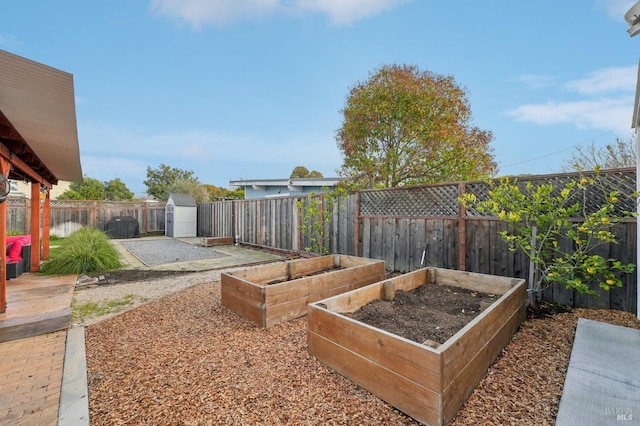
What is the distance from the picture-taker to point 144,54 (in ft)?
30.0

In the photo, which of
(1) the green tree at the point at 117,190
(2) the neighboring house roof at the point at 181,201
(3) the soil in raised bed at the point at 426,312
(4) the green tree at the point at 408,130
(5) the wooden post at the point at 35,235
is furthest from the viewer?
(1) the green tree at the point at 117,190

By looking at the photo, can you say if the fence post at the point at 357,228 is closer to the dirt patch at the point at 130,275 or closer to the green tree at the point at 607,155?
the dirt patch at the point at 130,275

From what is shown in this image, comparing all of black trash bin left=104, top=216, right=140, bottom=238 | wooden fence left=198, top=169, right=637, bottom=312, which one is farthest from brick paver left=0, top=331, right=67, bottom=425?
black trash bin left=104, top=216, right=140, bottom=238

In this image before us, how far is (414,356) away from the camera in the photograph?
1.71 meters

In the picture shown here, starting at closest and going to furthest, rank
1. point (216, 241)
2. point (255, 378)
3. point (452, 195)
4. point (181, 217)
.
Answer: point (255, 378) → point (452, 195) → point (216, 241) → point (181, 217)

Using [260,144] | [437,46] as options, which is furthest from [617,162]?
[260,144]

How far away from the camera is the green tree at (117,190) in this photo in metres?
25.8

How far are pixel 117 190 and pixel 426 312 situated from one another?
101 feet

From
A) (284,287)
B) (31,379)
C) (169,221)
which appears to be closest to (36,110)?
(31,379)

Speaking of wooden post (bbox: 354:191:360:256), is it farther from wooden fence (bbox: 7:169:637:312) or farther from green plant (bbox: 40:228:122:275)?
green plant (bbox: 40:228:122:275)

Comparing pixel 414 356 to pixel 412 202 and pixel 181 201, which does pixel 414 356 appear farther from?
pixel 181 201

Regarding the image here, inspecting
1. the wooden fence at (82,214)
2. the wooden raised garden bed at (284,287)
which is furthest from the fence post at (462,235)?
the wooden fence at (82,214)

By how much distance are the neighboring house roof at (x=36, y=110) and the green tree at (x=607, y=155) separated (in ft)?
28.2

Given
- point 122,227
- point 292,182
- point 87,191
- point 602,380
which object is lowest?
point 602,380
